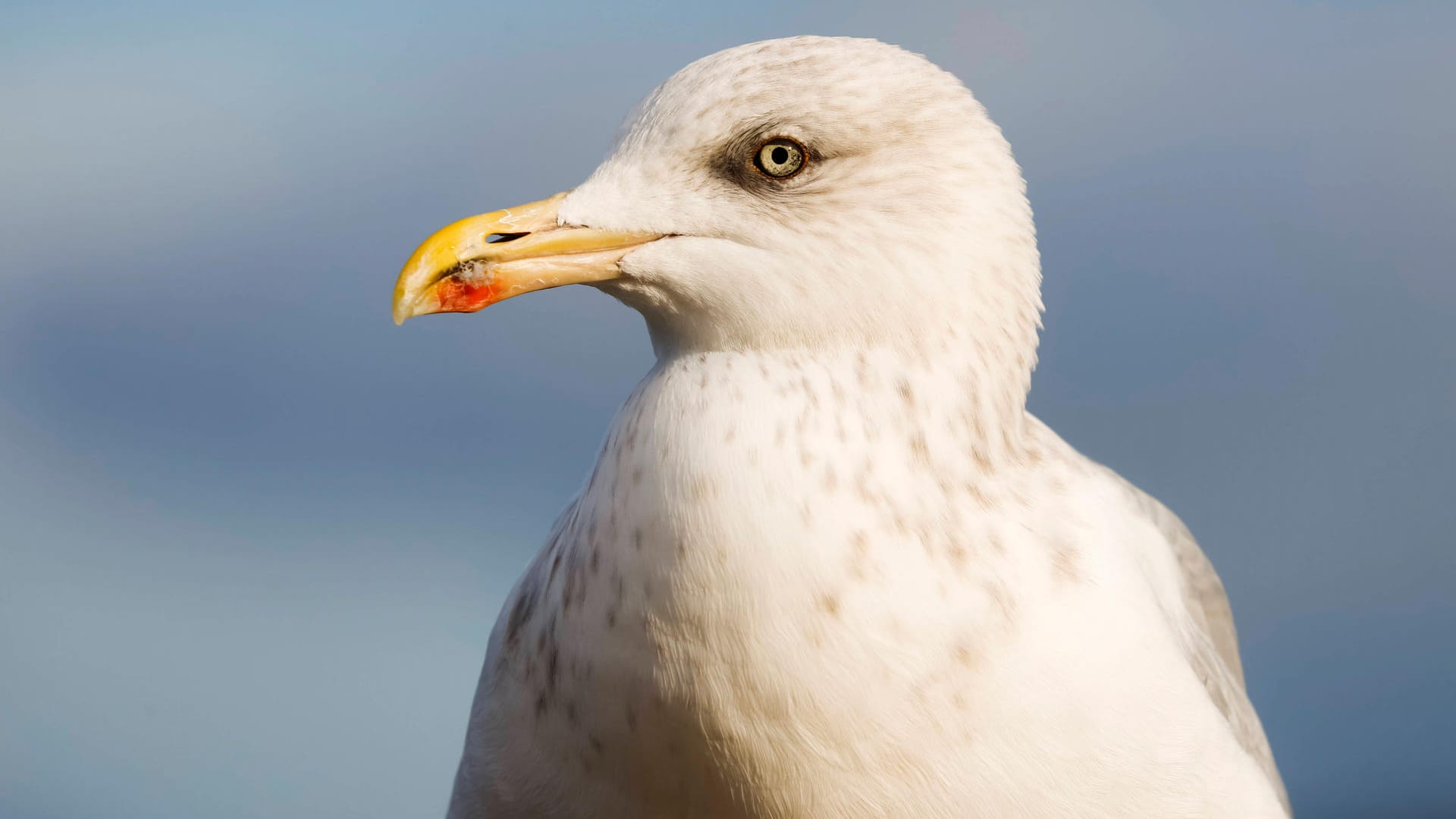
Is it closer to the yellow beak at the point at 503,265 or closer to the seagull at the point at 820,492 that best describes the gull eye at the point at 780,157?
the seagull at the point at 820,492

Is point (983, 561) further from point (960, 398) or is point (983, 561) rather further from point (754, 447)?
point (754, 447)

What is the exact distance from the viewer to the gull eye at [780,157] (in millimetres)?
2055

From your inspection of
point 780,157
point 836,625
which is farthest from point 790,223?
point 836,625

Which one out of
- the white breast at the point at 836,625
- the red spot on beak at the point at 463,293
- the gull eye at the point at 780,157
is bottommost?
the white breast at the point at 836,625

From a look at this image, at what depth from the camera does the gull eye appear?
2.05 metres

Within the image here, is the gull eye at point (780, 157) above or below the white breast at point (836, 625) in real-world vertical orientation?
above

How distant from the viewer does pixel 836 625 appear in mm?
1953

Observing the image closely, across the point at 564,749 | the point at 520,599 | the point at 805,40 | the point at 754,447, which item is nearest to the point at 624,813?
the point at 564,749

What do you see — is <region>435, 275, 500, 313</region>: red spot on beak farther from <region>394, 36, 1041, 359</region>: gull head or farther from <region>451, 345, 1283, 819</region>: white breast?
<region>451, 345, 1283, 819</region>: white breast

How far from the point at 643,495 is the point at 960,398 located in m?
0.46

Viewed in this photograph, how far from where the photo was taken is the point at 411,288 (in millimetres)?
2062

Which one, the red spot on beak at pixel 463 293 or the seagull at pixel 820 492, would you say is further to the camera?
the red spot on beak at pixel 463 293

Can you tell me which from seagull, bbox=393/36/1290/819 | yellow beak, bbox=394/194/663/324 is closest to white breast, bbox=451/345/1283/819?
seagull, bbox=393/36/1290/819

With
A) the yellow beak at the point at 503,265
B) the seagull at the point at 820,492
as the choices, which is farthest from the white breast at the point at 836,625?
the yellow beak at the point at 503,265
